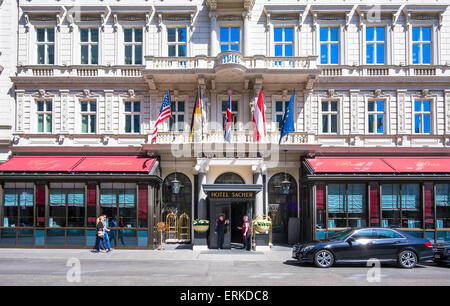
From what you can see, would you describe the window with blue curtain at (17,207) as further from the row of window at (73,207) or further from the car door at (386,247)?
the car door at (386,247)

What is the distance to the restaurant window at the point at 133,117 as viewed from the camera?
22672mm

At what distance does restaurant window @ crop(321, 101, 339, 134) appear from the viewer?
22.5 metres

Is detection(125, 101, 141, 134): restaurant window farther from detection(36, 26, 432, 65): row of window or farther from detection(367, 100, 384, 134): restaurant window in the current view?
detection(367, 100, 384, 134): restaurant window

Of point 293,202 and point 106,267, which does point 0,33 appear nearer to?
point 106,267

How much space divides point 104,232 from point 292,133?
1072 cm

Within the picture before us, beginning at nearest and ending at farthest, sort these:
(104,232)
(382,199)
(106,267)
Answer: (106,267), (104,232), (382,199)

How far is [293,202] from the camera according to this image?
2236 centimetres

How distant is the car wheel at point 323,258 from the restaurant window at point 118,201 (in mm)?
A: 9791

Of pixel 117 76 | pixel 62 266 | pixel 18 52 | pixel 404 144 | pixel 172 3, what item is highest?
pixel 172 3

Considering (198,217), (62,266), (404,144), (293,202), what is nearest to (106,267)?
(62,266)

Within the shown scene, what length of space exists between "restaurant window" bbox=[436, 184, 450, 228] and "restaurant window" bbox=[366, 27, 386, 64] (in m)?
7.70

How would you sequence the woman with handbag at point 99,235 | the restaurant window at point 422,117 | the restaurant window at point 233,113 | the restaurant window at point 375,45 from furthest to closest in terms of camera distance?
the restaurant window at point 375,45 < the restaurant window at point 233,113 < the restaurant window at point 422,117 < the woman with handbag at point 99,235

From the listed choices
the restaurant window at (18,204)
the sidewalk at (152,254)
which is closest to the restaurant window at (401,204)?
the sidewalk at (152,254)

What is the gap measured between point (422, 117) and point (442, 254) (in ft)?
31.0
